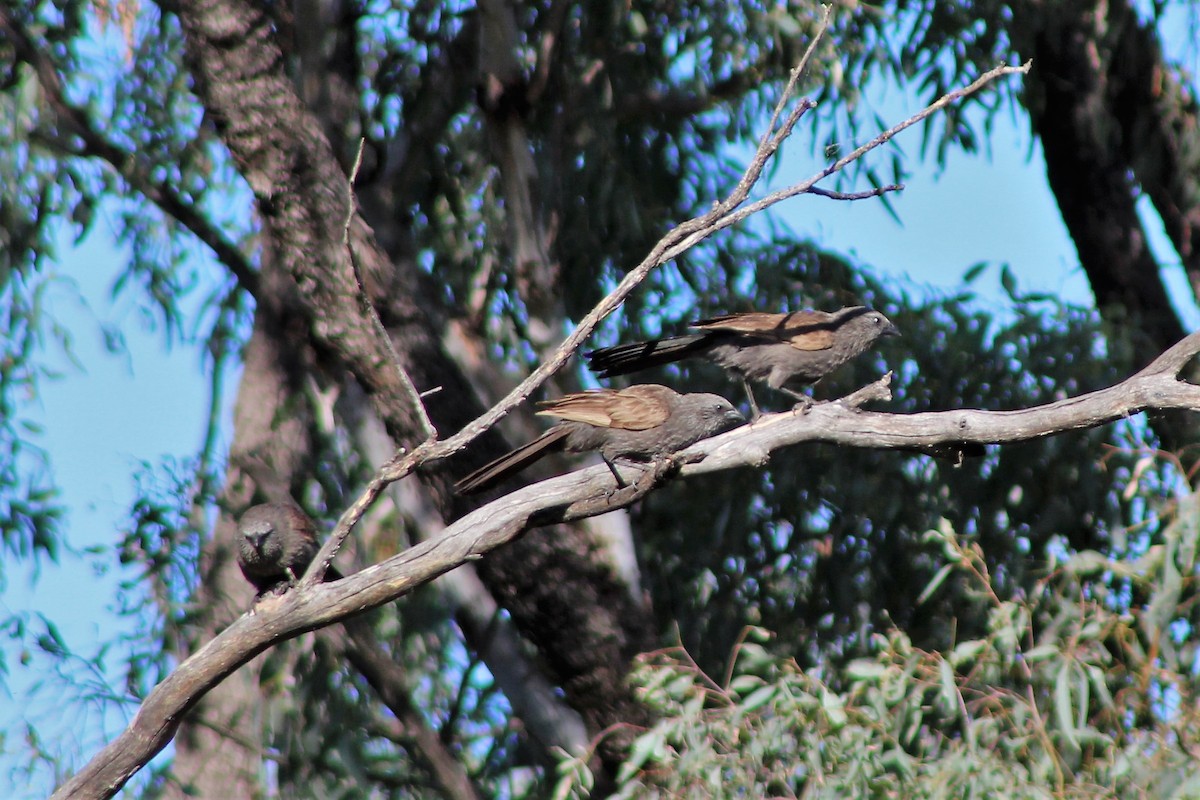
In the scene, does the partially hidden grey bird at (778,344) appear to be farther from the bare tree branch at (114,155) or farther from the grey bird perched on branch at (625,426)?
the bare tree branch at (114,155)

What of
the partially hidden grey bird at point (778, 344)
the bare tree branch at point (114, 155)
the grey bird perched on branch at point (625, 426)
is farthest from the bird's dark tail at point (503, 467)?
the bare tree branch at point (114, 155)

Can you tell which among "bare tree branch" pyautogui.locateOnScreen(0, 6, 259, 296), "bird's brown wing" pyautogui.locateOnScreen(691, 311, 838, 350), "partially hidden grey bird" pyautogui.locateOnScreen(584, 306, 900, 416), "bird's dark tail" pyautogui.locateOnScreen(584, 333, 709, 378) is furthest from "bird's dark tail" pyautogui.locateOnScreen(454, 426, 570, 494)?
"bare tree branch" pyautogui.locateOnScreen(0, 6, 259, 296)

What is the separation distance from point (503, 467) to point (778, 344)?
121cm

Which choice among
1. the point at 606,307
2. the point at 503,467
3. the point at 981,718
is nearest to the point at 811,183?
the point at 606,307

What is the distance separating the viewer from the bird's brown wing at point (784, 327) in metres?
4.76

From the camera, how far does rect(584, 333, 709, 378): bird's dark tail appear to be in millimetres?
4395

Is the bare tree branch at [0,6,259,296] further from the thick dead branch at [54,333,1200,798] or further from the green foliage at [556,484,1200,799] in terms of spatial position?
the thick dead branch at [54,333,1200,798]

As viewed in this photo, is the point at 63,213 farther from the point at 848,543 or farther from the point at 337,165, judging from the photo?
the point at 848,543

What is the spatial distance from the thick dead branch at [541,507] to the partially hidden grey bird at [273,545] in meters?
1.11

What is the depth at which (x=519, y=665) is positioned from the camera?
19.9ft

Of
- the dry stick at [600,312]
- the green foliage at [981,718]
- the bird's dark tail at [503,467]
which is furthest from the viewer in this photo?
the green foliage at [981,718]

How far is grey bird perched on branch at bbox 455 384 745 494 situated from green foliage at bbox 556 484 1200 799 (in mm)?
947

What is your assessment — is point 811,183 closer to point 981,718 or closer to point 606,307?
point 606,307

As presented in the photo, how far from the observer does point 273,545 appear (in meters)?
4.79
